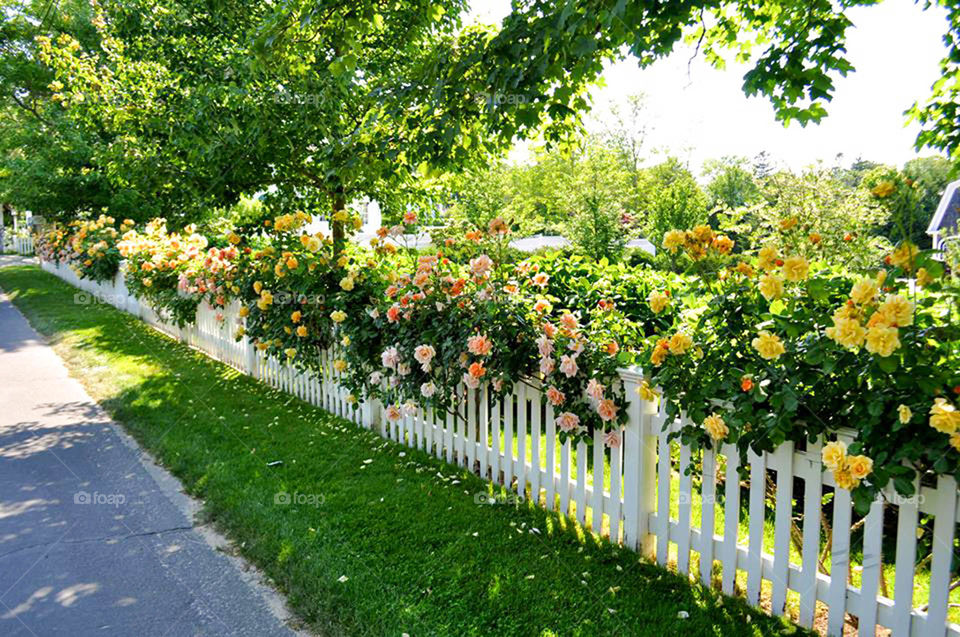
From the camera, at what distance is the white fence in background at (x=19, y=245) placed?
33375 mm

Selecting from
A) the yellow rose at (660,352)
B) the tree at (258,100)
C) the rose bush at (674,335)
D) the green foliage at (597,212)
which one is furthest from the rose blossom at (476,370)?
the green foliage at (597,212)

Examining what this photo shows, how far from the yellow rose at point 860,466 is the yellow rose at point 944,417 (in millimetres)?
277

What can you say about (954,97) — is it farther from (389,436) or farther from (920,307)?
(389,436)

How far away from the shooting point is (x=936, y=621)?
8.44ft

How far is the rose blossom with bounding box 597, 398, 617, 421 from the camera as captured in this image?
363 centimetres

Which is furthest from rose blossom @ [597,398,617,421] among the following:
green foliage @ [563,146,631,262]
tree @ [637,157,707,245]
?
tree @ [637,157,707,245]

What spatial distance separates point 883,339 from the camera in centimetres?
230

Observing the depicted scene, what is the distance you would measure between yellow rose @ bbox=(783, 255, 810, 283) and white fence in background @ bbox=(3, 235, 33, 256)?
3706 centimetres

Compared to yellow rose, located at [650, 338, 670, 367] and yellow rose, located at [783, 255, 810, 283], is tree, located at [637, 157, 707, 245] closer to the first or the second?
yellow rose, located at [650, 338, 670, 367]

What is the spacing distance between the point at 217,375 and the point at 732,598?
6860mm

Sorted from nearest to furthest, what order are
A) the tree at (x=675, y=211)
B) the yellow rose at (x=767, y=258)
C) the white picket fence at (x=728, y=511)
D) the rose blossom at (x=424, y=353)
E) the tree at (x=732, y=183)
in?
the white picket fence at (x=728, y=511)
the yellow rose at (x=767, y=258)
the rose blossom at (x=424, y=353)
the tree at (x=675, y=211)
the tree at (x=732, y=183)

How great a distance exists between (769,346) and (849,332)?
0.35 m

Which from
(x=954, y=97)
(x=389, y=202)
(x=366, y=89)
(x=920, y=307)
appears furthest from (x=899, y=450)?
(x=389, y=202)

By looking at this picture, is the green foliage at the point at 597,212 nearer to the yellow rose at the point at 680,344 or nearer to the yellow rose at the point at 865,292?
the yellow rose at the point at 680,344
